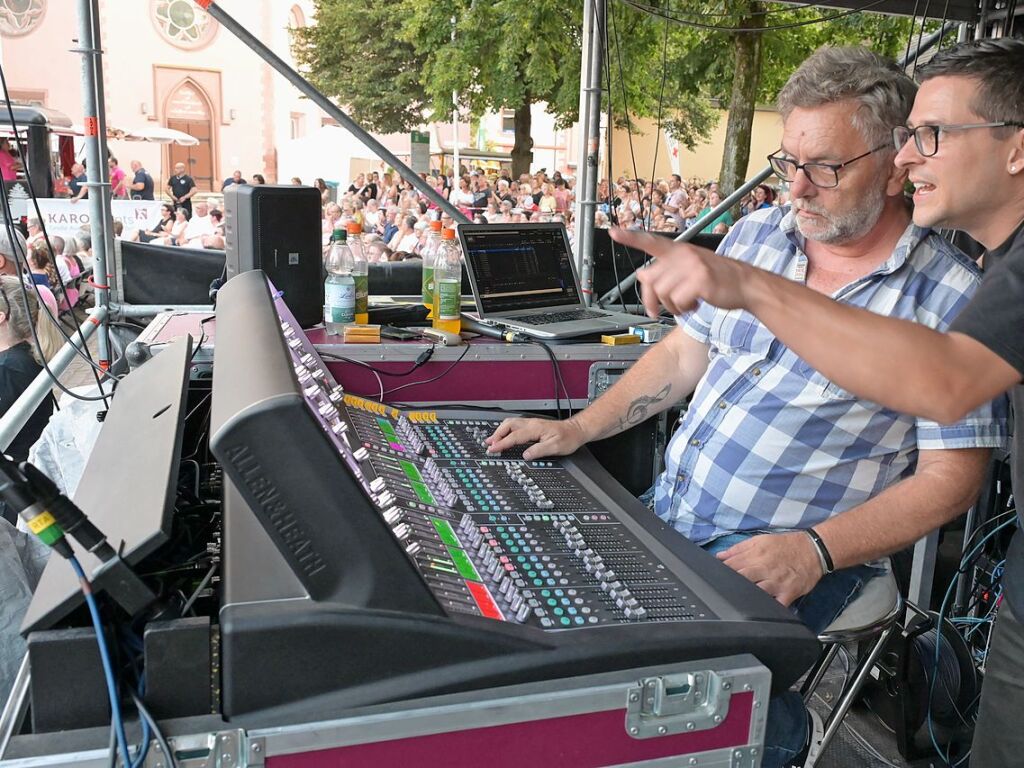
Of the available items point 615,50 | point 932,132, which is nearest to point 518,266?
point 932,132

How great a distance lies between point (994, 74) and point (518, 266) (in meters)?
1.69

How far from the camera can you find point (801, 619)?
168 cm

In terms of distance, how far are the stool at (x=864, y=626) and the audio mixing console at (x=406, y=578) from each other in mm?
509

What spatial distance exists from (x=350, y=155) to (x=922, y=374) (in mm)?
22968

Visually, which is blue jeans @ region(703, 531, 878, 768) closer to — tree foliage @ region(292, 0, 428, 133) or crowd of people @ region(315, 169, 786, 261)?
crowd of people @ region(315, 169, 786, 261)

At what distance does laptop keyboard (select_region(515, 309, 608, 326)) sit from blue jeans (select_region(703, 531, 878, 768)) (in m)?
1.15

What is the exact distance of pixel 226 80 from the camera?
1220 inches

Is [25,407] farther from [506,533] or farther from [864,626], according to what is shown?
[864,626]

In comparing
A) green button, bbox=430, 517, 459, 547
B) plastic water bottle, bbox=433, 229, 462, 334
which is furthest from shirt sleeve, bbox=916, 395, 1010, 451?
plastic water bottle, bbox=433, 229, 462, 334

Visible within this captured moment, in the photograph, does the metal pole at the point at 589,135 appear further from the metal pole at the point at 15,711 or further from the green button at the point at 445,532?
the metal pole at the point at 15,711

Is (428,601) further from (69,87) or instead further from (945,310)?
(69,87)

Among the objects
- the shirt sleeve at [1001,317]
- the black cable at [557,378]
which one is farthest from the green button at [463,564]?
the black cable at [557,378]

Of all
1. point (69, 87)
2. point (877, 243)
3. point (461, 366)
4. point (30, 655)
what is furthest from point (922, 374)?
point (69, 87)

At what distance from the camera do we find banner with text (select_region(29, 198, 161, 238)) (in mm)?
5568
